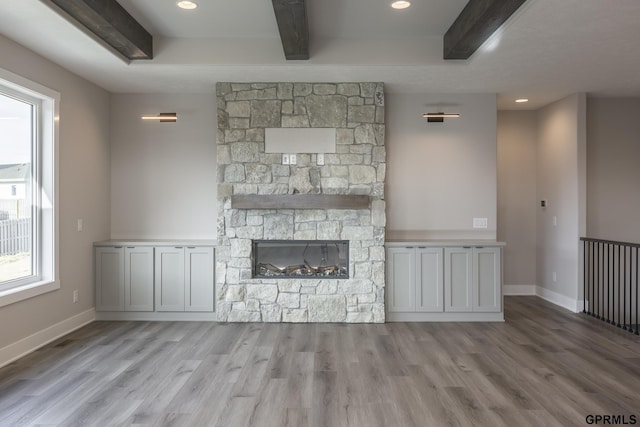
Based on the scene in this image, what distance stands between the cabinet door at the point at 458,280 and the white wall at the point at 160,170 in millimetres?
3055

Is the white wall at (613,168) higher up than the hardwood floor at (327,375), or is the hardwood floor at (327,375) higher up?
the white wall at (613,168)

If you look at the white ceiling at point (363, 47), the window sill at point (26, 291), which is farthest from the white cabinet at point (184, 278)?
the white ceiling at point (363, 47)

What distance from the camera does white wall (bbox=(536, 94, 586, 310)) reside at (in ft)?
17.7

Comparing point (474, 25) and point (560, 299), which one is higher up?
point (474, 25)

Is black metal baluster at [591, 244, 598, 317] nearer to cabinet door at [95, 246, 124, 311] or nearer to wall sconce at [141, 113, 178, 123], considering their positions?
wall sconce at [141, 113, 178, 123]

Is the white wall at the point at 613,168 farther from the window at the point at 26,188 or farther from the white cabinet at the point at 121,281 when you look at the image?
the window at the point at 26,188

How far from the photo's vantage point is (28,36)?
11.8 ft

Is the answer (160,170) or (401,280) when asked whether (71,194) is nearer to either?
(160,170)

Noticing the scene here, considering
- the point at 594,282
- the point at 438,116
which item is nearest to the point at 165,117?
the point at 438,116

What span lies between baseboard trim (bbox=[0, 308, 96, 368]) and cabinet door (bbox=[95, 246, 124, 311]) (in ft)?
0.65

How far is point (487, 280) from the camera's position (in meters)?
5.02

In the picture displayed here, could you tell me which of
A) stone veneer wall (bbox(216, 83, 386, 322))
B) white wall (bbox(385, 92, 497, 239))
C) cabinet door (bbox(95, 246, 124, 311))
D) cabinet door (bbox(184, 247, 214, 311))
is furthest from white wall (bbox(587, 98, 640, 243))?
cabinet door (bbox(95, 246, 124, 311))

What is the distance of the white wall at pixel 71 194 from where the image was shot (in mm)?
3820

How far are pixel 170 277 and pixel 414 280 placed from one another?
2974mm
